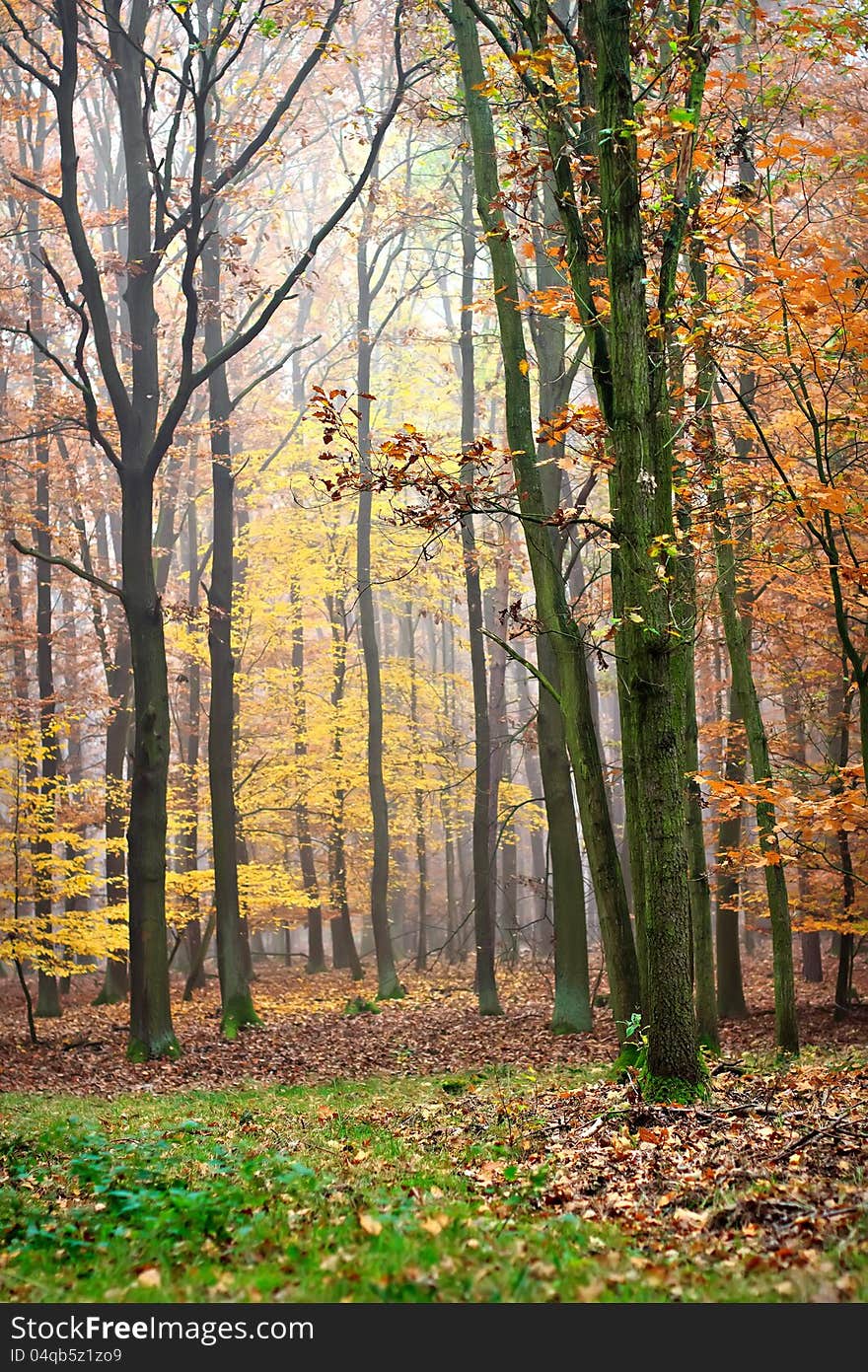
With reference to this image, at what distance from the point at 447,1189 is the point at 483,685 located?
13.4 m

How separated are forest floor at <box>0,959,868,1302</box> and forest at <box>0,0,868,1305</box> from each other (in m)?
0.04

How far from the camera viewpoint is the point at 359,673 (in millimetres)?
28906

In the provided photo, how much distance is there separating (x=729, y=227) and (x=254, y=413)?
72.7 feet

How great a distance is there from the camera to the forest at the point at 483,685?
5.00 metres

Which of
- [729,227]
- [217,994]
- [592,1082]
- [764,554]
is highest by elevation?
[729,227]

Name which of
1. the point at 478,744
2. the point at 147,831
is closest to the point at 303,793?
the point at 478,744

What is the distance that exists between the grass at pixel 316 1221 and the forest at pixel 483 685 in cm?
3

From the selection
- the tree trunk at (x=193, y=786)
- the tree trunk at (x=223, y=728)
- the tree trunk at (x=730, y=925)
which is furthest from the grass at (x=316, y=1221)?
the tree trunk at (x=193, y=786)

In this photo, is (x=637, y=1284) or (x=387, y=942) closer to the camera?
(x=637, y=1284)

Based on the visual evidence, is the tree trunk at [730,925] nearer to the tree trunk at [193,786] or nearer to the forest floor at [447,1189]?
the forest floor at [447,1189]

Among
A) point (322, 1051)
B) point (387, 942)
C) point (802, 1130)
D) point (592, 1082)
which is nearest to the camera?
point (802, 1130)

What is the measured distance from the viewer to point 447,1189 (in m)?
5.34
